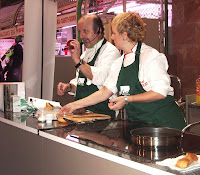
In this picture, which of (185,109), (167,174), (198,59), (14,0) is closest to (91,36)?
(185,109)

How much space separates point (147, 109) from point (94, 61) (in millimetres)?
840

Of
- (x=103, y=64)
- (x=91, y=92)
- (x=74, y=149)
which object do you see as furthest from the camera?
(x=91, y=92)

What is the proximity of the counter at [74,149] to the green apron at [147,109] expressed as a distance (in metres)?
0.15

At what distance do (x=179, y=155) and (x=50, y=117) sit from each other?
1010mm

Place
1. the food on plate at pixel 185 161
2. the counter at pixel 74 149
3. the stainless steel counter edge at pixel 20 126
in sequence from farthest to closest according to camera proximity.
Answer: the stainless steel counter edge at pixel 20 126
the counter at pixel 74 149
the food on plate at pixel 185 161

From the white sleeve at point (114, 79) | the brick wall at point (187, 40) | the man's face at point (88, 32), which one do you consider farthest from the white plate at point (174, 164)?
the brick wall at point (187, 40)

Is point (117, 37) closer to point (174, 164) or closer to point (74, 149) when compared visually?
point (74, 149)

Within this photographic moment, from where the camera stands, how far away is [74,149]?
156 centimetres

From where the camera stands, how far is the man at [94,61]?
2.55 m

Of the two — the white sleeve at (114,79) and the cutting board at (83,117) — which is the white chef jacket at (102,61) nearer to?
the white sleeve at (114,79)

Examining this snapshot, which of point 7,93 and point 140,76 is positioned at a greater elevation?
point 140,76

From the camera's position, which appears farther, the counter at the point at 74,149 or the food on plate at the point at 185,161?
the counter at the point at 74,149

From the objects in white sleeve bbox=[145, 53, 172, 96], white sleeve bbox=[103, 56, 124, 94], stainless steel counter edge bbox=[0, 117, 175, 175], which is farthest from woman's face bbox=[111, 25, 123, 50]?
stainless steel counter edge bbox=[0, 117, 175, 175]

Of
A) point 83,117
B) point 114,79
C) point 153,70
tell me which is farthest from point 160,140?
point 114,79
